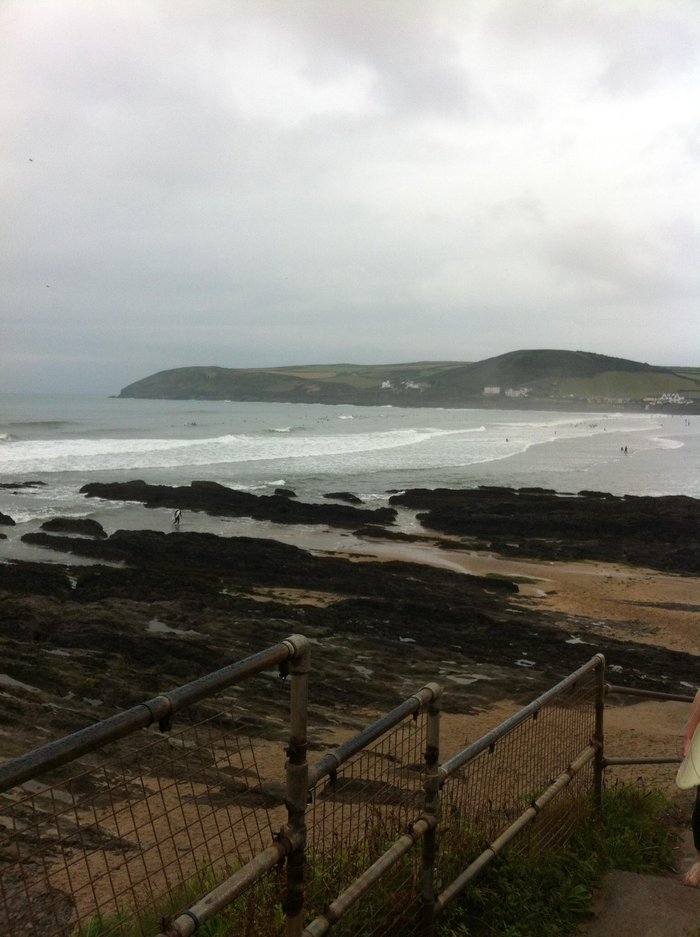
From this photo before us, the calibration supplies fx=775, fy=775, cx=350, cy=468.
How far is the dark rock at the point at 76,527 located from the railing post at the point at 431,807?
70.2 feet

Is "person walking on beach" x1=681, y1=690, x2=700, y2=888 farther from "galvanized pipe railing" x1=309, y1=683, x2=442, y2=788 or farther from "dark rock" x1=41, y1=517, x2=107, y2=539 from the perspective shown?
"dark rock" x1=41, y1=517, x2=107, y2=539

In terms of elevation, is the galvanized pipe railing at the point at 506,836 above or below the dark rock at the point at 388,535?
above

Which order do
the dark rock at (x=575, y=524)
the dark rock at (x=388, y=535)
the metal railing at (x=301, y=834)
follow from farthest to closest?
the dark rock at (x=388, y=535) → the dark rock at (x=575, y=524) → the metal railing at (x=301, y=834)

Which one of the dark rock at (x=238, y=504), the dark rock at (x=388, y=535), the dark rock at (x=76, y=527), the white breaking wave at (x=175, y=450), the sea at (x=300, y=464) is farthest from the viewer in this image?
the white breaking wave at (x=175, y=450)

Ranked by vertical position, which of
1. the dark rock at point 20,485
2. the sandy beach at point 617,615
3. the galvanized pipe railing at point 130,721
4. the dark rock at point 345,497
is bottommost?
the sandy beach at point 617,615

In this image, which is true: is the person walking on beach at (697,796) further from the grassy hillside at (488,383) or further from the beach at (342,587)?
the grassy hillside at (488,383)

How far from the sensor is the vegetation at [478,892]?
3.27m

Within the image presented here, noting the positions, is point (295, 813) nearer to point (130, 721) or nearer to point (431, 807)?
point (130, 721)

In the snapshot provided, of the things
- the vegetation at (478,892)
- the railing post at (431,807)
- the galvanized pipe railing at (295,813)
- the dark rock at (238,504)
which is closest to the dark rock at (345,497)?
the dark rock at (238,504)

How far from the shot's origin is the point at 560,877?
3982mm

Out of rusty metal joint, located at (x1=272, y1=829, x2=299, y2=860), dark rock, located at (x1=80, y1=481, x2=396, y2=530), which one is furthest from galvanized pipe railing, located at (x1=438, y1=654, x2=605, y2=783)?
dark rock, located at (x1=80, y1=481, x2=396, y2=530)

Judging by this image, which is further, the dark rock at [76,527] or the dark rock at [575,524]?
the dark rock at [76,527]

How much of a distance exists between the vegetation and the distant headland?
145m

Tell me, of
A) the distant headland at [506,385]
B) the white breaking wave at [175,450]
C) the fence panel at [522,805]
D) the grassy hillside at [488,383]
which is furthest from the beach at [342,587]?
the grassy hillside at [488,383]
